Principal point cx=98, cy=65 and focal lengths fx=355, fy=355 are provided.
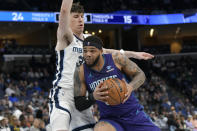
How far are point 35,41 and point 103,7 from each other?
18.0 ft

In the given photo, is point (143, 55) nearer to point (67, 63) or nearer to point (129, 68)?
point (129, 68)

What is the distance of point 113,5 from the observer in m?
21.5

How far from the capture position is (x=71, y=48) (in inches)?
160

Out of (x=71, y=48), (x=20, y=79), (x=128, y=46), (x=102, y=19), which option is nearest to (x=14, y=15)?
(x=20, y=79)

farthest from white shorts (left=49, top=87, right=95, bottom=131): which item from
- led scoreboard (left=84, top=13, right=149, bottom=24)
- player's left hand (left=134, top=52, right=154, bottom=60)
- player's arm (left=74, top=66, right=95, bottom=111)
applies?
led scoreboard (left=84, top=13, right=149, bottom=24)

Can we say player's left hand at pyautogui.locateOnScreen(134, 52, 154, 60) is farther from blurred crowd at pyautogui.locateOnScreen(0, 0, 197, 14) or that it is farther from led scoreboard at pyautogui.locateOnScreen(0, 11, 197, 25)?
blurred crowd at pyautogui.locateOnScreen(0, 0, 197, 14)

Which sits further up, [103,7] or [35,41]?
[103,7]

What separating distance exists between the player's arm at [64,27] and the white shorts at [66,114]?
1.72 feet

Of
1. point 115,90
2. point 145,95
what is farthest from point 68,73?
point 145,95

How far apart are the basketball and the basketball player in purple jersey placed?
214mm

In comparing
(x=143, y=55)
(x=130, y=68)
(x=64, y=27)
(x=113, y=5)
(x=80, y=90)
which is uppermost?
(x=113, y=5)

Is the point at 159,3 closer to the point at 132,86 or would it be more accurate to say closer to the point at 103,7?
the point at 103,7

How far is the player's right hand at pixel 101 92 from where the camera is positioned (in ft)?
11.2

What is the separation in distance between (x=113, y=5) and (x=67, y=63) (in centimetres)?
1789
